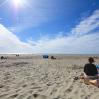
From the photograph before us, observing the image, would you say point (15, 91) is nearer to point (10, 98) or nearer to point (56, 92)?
point (10, 98)

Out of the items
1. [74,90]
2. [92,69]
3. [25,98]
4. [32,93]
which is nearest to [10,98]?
[25,98]

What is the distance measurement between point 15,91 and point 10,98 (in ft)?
2.64

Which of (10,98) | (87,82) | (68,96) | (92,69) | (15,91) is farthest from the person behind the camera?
(92,69)

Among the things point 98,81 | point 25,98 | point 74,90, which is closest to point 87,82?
point 98,81

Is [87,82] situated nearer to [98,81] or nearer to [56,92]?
[98,81]

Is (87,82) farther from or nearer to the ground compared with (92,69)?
nearer to the ground

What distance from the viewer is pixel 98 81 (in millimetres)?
7207

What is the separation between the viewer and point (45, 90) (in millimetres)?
6426

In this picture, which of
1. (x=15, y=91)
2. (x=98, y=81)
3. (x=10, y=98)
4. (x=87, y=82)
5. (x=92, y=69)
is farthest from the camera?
(x=92, y=69)

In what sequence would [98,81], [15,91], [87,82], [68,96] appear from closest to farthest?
[68,96], [15,91], [98,81], [87,82]

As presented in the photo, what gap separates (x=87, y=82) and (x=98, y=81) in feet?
2.54

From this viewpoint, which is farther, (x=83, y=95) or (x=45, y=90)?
(x=45, y=90)

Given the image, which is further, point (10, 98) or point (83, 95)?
point (83, 95)

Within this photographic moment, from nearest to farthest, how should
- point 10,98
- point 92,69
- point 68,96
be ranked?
point 10,98, point 68,96, point 92,69
